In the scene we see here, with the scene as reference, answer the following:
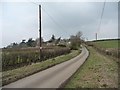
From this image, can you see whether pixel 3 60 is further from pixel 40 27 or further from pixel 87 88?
pixel 87 88

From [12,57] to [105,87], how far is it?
17.1 metres

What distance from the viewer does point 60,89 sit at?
13203mm

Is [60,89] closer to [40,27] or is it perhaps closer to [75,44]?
[40,27]

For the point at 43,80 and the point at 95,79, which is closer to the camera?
the point at 43,80

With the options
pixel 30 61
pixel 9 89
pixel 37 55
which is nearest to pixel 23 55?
pixel 30 61

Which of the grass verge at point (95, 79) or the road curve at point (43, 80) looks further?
the grass verge at point (95, 79)

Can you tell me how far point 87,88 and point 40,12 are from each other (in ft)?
89.1

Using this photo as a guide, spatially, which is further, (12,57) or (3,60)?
(12,57)

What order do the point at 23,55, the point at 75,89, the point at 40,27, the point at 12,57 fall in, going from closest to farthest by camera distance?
the point at 75,89
the point at 12,57
the point at 23,55
the point at 40,27

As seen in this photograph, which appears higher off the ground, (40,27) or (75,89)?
(40,27)

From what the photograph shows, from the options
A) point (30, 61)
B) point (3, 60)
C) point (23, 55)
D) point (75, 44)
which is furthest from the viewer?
point (75, 44)

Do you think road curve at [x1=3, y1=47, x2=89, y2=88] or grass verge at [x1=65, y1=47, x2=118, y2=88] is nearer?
road curve at [x1=3, y1=47, x2=89, y2=88]

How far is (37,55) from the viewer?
38.8 meters

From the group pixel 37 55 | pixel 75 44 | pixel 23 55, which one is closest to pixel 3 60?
pixel 23 55
